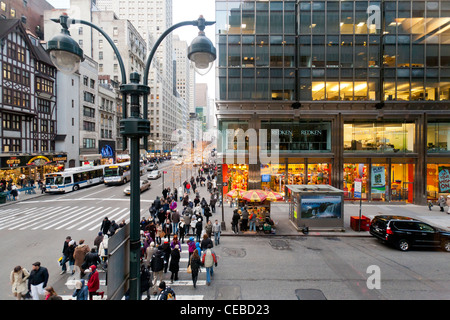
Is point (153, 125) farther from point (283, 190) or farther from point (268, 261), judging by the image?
point (268, 261)

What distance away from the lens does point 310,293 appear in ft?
28.1

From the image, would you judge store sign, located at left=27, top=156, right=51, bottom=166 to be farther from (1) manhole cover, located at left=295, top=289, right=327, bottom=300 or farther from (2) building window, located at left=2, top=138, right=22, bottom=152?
(1) manhole cover, located at left=295, top=289, right=327, bottom=300

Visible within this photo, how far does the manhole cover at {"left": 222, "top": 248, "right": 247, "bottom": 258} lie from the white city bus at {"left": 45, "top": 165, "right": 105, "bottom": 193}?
26.7 m

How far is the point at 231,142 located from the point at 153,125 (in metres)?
83.7

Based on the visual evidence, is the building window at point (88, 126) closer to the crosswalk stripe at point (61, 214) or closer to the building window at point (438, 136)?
the crosswalk stripe at point (61, 214)

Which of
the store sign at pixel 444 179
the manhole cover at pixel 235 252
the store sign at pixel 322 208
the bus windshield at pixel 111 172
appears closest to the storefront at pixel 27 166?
the bus windshield at pixel 111 172

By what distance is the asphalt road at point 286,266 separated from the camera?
8.73 m

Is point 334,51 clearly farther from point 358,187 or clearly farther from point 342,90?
point 358,187

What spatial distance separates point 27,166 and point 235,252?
1459 inches

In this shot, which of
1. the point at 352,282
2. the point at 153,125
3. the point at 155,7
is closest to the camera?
the point at 352,282

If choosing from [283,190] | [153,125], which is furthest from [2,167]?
[153,125]

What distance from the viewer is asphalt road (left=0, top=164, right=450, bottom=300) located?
873 centimetres

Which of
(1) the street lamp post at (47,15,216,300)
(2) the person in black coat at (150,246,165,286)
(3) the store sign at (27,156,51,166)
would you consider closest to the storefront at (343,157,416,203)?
(2) the person in black coat at (150,246,165,286)

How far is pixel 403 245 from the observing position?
12828 mm
